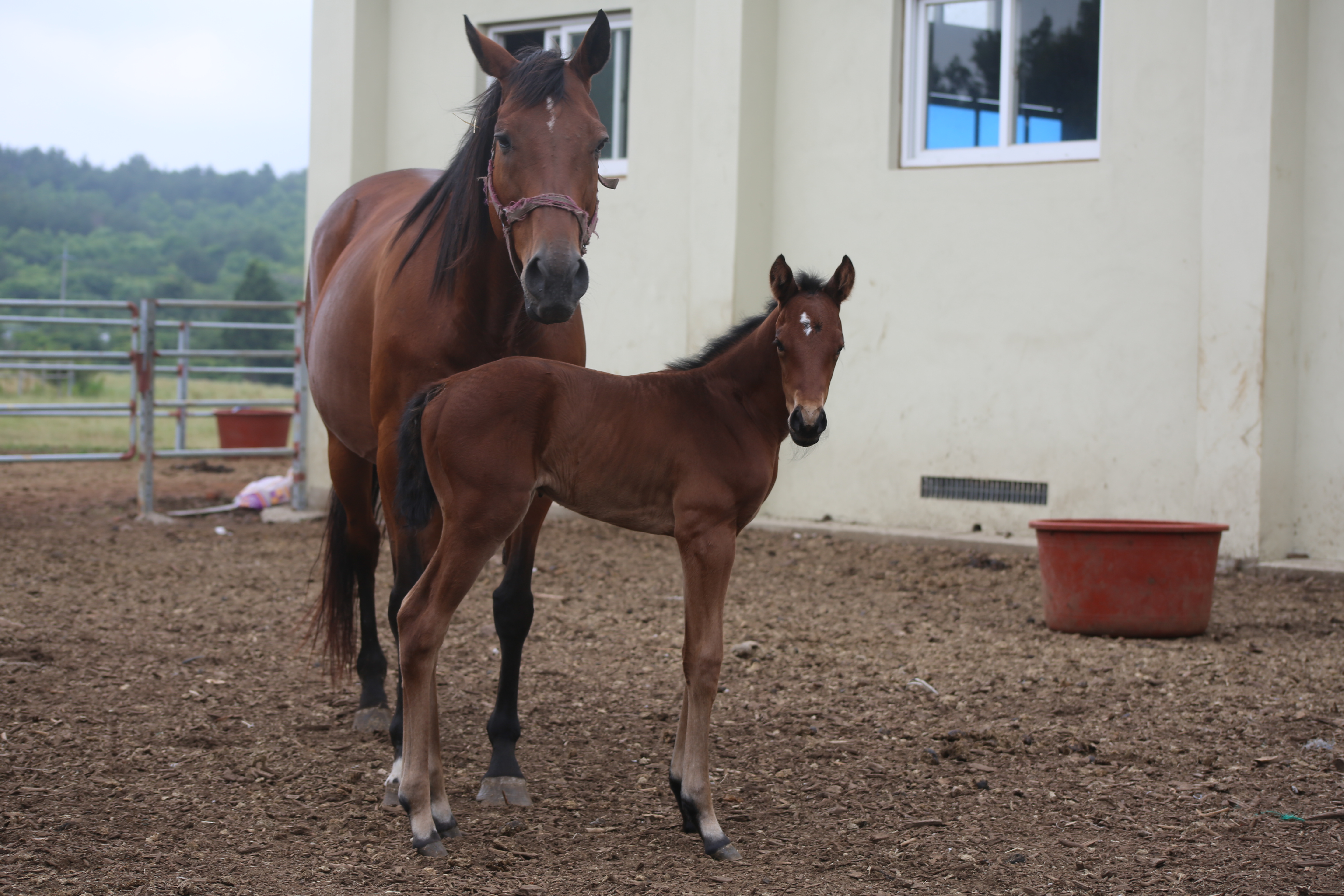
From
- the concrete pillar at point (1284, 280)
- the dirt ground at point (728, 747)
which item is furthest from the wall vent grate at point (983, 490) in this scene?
the concrete pillar at point (1284, 280)

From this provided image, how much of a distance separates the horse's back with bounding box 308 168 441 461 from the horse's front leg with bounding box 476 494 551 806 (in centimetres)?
64

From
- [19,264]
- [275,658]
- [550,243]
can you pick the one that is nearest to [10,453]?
[275,658]

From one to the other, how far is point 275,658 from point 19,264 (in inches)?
2144

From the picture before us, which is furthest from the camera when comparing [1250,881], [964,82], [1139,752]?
[964,82]

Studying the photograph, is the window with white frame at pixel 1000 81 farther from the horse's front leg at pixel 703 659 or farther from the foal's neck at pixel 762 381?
the horse's front leg at pixel 703 659

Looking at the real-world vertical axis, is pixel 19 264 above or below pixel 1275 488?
above

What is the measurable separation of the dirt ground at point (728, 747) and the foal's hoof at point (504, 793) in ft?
0.19

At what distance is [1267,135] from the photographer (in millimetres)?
6828

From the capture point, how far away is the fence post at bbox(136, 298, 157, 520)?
9.27m

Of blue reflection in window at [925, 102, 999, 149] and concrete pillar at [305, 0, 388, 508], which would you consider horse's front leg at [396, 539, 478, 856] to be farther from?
concrete pillar at [305, 0, 388, 508]

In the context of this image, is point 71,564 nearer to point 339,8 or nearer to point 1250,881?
point 339,8

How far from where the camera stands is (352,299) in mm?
4137

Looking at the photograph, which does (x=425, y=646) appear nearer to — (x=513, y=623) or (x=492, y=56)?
(x=513, y=623)

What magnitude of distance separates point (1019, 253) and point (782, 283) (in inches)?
215
